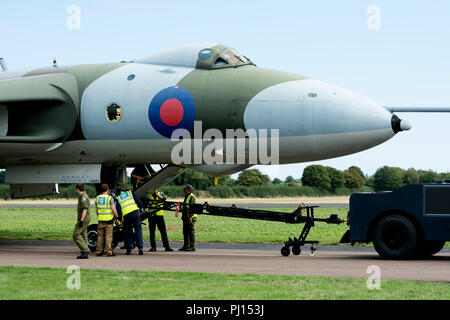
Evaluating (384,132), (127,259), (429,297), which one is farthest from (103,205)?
(429,297)

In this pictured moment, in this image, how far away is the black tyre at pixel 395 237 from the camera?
1552 cm

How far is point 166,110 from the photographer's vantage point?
16.9 meters

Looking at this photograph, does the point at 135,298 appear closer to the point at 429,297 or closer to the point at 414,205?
the point at 429,297

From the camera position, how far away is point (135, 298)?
9.77 meters

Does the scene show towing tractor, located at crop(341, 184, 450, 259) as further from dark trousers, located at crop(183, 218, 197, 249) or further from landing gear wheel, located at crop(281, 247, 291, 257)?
dark trousers, located at crop(183, 218, 197, 249)

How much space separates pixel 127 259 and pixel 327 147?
4938mm

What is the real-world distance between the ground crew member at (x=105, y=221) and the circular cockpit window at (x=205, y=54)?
3.82 meters

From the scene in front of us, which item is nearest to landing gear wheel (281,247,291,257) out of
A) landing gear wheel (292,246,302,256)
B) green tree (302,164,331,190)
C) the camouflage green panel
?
landing gear wheel (292,246,302,256)

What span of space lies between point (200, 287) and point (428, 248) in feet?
24.3

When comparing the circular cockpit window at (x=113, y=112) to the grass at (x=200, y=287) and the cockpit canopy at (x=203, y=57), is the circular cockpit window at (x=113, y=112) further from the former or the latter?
the grass at (x=200, y=287)

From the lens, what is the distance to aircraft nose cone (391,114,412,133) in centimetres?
1525

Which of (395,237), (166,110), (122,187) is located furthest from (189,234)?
(395,237)

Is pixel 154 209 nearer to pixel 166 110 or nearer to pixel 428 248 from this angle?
pixel 166 110

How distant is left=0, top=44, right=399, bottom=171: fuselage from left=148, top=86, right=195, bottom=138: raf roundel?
0.02 m
